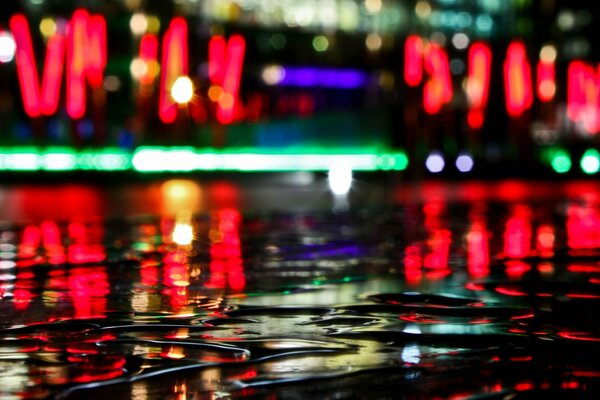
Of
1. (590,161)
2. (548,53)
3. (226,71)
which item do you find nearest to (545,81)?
(548,53)

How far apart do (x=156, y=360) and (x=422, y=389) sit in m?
1.17

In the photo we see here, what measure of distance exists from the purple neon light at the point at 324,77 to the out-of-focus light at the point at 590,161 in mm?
9683

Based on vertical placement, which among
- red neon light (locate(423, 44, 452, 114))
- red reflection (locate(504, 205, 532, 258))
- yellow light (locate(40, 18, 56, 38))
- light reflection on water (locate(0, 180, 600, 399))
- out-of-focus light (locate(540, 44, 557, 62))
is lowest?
light reflection on water (locate(0, 180, 600, 399))

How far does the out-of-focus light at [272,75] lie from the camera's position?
52.8 m

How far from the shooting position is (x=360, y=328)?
619 centimetres

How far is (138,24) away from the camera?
157 ft

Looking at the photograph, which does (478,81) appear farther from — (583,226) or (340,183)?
(583,226)

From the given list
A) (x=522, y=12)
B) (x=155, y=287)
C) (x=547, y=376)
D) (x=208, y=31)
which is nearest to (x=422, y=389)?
(x=547, y=376)

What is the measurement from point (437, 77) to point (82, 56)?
52.7 ft

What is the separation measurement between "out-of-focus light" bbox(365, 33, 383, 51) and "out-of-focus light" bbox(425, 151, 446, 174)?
534cm

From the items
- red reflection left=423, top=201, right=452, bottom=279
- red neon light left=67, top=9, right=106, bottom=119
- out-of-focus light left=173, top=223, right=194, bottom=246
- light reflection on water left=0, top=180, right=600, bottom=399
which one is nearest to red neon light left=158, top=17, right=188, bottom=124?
red neon light left=67, top=9, right=106, bottom=119

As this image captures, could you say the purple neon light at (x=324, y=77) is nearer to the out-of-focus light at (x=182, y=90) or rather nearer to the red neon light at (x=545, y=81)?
the out-of-focus light at (x=182, y=90)

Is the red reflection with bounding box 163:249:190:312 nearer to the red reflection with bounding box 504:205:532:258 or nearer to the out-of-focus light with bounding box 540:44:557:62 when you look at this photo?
the red reflection with bounding box 504:205:532:258

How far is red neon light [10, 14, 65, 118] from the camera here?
133 ft
